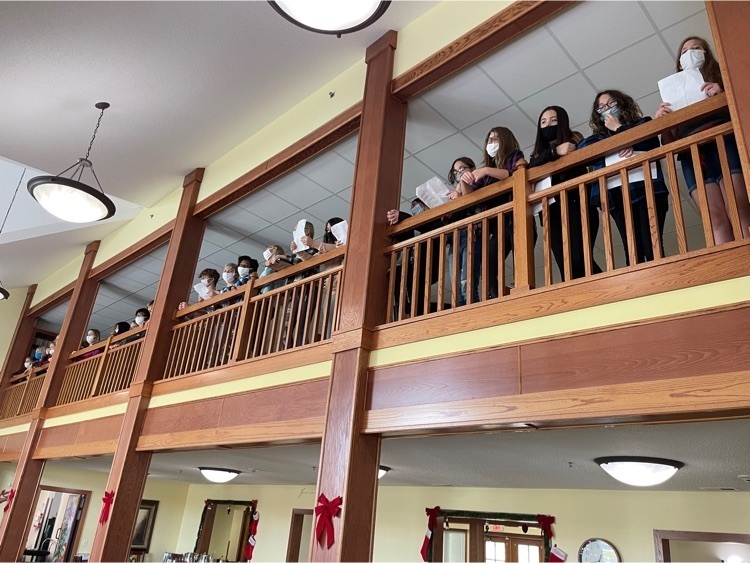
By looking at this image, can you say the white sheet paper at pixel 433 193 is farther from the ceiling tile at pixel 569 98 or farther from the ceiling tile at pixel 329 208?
the ceiling tile at pixel 329 208

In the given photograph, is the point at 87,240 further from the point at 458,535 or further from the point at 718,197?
the point at 718,197

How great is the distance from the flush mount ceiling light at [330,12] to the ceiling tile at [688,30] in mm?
2061

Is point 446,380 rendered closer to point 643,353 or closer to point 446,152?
point 643,353

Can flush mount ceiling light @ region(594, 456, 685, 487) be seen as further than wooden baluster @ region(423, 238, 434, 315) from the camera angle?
Yes

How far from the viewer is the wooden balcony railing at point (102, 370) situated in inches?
233

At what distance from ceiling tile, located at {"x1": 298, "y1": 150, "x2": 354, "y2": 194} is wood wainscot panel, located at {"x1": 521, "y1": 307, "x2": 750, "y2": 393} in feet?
10.4

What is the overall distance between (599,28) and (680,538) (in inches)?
207

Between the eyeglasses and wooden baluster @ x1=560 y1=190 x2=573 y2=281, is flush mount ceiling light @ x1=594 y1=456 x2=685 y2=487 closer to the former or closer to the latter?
wooden baluster @ x1=560 y1=190 x2=573 y2=281

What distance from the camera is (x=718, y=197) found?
2.49 metres

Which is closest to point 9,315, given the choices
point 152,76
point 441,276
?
point 152,76

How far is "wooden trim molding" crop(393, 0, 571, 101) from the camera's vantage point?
3.59m

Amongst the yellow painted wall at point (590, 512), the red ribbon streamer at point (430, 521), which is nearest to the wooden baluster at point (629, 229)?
the yellow painted wall at point (590, 512)

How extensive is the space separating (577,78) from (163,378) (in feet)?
14.4

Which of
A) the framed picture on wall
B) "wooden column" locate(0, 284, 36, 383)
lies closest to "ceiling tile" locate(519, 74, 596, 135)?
"wooden column" locate(0, 284, 36, 383)
